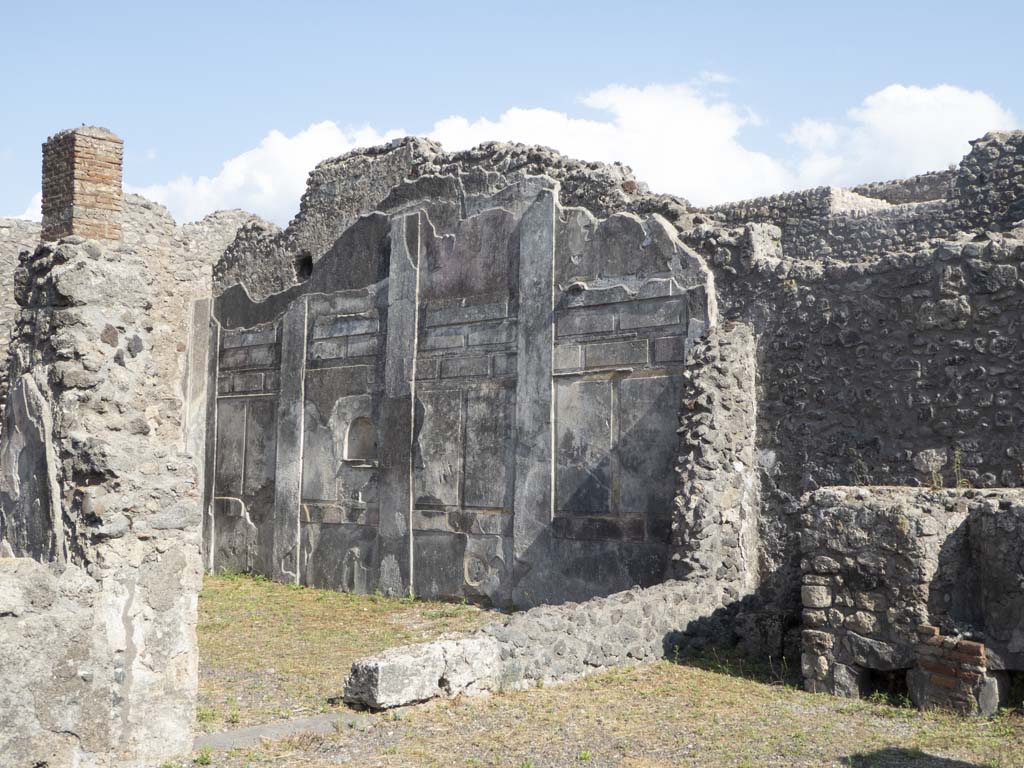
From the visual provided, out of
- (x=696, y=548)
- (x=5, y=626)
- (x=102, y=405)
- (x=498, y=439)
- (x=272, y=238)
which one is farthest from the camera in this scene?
(x=272, y=238)

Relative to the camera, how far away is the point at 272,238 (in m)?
13.7

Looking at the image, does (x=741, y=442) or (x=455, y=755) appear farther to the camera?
(x=741, y=442)

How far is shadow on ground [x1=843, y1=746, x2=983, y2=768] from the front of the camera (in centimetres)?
506

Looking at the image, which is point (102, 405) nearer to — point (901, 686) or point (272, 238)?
point (901, 686)

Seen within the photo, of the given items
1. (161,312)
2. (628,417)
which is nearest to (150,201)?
(161,312)

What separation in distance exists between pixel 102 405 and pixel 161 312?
9349 mm

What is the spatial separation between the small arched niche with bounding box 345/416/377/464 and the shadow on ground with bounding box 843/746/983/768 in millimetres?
7610

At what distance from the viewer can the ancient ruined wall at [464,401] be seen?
32.0 ft

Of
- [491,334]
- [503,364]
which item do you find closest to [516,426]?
[503,364]

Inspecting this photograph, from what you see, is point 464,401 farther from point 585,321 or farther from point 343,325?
point 343,325

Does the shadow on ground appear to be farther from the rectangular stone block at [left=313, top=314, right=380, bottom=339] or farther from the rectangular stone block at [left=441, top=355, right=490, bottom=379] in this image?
the rectangular stone block at [left=313, top=314, right=380, bottom=339]

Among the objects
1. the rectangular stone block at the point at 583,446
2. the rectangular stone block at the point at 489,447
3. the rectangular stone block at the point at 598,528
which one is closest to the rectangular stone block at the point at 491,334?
the rectangular stone block at the point at 489,447

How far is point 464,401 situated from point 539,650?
4555 mm

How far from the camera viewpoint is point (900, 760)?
5.17m
